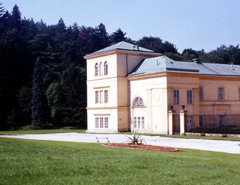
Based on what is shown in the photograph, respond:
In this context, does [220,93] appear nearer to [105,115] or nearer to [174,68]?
[174,68]

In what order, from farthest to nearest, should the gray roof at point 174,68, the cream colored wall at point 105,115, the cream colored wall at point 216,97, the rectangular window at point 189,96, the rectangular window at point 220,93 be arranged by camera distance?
the rectangular window at point 220,93 → the cream colored wall at point 216,97 → the cream colored wall at point 105,115 → the rectangular window at point 189,96 → the gray roof at point 174,68

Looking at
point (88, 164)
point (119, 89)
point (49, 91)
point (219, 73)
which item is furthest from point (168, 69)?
point (49, 91)

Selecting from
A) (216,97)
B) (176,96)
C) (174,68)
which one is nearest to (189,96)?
(176,96)

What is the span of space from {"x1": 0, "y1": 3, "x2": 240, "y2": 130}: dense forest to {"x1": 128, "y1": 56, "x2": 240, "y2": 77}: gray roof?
2724 centimetres

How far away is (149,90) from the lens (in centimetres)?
4678

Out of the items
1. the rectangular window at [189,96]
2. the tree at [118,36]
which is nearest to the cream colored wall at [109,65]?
the rectangular window at [189,96]

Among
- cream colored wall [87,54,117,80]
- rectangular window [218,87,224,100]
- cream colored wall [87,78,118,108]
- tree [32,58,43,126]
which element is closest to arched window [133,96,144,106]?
cream colored wall [87,78,118,108]

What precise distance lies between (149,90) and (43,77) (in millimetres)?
47353

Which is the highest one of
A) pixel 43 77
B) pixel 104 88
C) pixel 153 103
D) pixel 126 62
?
pixel 43 77

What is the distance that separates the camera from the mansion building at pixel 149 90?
45.1 m

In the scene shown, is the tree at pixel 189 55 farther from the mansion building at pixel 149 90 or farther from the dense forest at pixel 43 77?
the mansion building at pixel 149 90

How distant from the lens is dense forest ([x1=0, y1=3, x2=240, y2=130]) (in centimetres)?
7375

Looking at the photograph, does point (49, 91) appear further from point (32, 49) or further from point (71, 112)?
point (32, 49)

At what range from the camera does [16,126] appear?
74125mm
